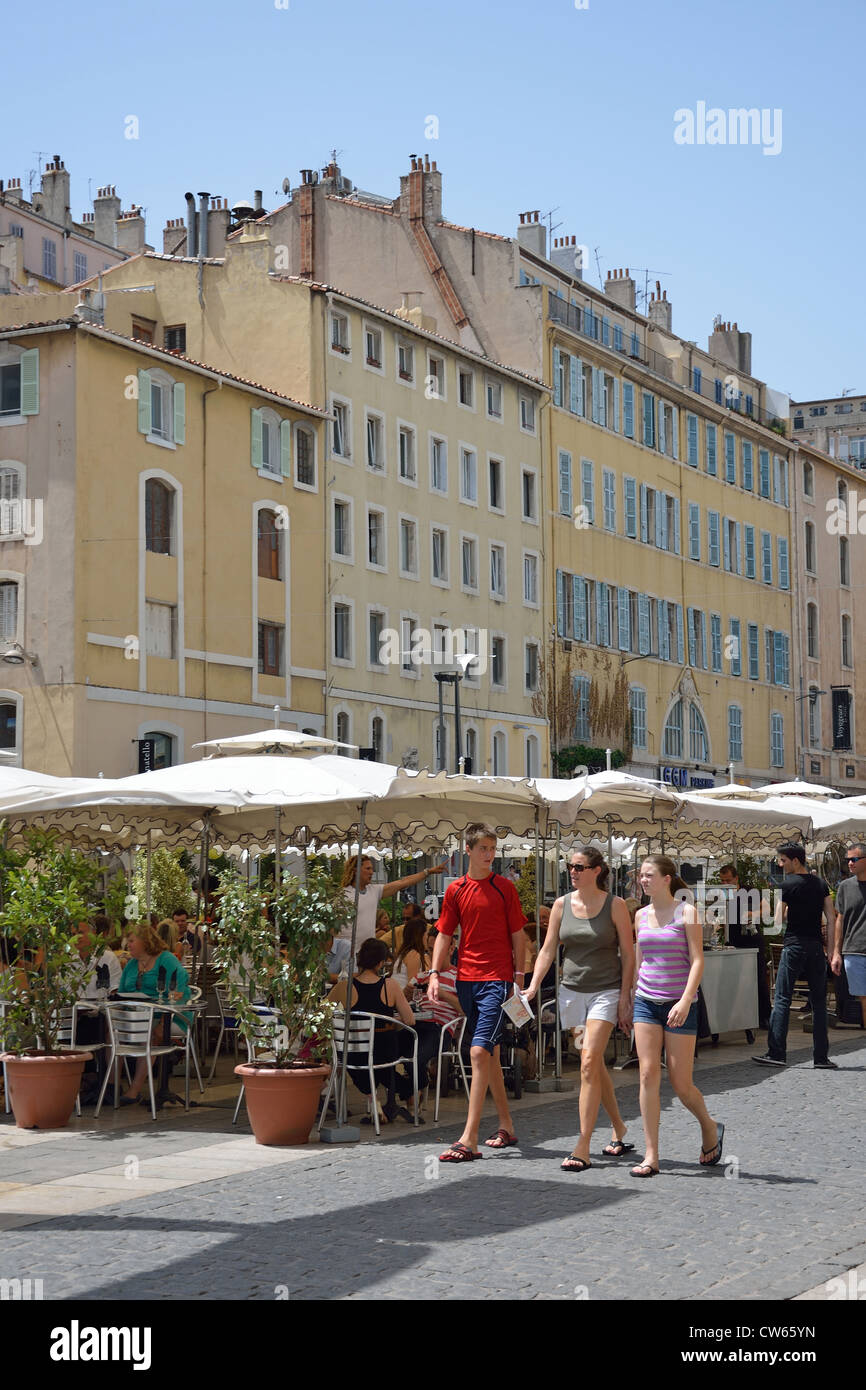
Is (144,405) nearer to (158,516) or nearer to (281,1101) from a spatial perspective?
(158,516)

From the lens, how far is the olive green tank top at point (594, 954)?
402 inches

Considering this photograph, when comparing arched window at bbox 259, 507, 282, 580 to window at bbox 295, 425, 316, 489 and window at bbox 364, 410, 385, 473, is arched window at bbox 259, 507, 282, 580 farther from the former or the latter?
window at bbox 364, 410, 385, 473

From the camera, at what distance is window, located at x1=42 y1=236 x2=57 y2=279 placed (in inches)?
2571

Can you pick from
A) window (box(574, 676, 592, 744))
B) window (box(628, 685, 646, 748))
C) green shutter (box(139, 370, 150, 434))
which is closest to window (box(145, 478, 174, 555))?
green shutter (box(139, 370, 150, 434))

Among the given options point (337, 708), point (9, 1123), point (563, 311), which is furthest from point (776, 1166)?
point (563, 311)

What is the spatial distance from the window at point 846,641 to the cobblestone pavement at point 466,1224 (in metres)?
56.1

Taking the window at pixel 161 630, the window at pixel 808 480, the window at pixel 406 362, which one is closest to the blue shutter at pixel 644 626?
the window at pixel 406 362

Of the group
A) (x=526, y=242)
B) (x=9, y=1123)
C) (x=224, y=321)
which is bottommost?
(x=9, y=1123)

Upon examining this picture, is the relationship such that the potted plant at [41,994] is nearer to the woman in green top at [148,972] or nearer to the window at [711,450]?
the woman in green top at [148,972]

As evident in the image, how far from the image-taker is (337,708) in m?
40.5

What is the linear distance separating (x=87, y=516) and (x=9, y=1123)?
21774 mm

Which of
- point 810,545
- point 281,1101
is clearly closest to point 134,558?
point 281,1101

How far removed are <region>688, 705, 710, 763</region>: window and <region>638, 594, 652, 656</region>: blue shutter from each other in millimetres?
2787

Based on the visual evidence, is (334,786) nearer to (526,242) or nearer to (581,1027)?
(581,1027)
